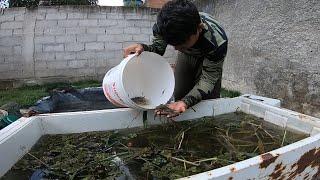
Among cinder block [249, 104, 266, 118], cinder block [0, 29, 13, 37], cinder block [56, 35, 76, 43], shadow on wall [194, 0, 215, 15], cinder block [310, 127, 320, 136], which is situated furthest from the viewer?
cinder block [56, 35, 76, 43]

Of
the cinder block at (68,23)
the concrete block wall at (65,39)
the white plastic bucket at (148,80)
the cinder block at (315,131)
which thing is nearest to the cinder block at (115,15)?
the concrete block wall at (65,39)

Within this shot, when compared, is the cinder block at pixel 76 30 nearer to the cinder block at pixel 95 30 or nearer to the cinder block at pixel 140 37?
the cinder block at pixel 95 30

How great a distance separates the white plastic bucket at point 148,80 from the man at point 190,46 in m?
0.10

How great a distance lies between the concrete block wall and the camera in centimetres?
592

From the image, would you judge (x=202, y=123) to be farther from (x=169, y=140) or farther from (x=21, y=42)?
(x=21, y=42)

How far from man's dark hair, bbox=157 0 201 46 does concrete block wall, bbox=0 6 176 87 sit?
4.63 meters

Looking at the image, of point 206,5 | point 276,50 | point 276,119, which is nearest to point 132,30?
point 206,5

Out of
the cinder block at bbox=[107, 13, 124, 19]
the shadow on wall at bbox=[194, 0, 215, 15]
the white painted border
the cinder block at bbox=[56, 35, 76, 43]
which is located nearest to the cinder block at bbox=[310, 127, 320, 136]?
the white painted border

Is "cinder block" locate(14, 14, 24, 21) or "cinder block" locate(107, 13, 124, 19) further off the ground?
"cinder block" locate(107, 13, 124, 19)

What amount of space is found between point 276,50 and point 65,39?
3837mm

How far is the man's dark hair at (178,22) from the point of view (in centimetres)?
166

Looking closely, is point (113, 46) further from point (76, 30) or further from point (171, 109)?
point (171, 109)

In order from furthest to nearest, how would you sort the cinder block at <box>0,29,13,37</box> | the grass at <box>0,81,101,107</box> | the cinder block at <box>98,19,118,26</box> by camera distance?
the cinder block at <box>98,19,118,26</box>, the cinder block at <box>0,29,13,37</box>, the grass at <box>0,81,101,107</box>

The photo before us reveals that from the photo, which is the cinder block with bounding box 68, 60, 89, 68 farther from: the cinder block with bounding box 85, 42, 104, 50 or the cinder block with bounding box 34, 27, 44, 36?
the cinder block with bounding box 34, 27, 44, 36
